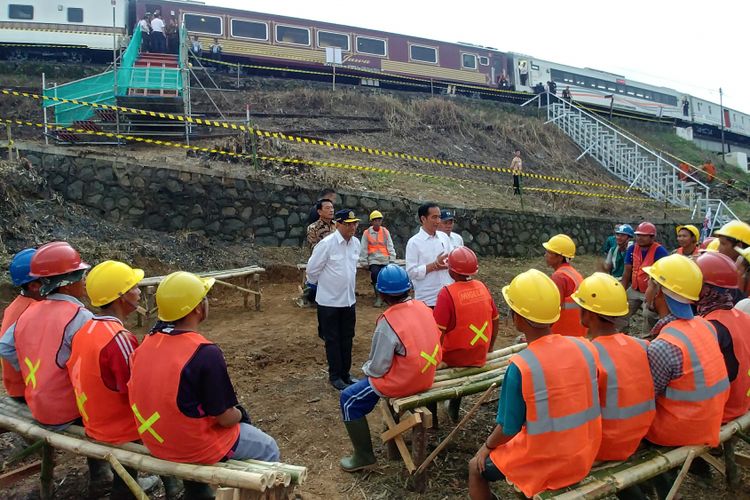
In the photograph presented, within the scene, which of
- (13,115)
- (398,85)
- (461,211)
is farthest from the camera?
(398,85)

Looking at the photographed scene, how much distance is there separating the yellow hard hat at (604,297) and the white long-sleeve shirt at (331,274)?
249 centimetres

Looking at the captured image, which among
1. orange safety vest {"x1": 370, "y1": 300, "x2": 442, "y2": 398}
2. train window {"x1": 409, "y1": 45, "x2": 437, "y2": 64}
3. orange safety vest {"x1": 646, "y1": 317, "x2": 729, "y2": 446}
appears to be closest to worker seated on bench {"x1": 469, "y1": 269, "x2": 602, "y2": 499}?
orange safety vest {"x1": 646, "y1": 317, "x2": 729, "y2": 446}

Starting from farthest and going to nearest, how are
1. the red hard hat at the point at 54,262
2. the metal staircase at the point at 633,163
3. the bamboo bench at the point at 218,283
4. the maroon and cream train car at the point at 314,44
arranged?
the maroon and cream train car at the point at 314,44, the metal staircase at the point at 633,163, the bamboo bench at the point at 218,283, the red hard hat at the point at 54,262

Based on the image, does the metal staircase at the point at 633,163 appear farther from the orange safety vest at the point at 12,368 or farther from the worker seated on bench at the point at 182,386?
the orange safety vest at the point at 12,368

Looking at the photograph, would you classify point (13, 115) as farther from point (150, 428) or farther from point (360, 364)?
point (150, 428)

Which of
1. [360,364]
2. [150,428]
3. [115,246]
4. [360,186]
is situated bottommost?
[360,364]

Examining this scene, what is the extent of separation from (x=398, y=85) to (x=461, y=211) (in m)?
11.8

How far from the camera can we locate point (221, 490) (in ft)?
7.21

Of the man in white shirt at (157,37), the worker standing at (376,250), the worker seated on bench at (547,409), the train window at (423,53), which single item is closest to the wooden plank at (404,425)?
the worker seated on bench at (547,409)

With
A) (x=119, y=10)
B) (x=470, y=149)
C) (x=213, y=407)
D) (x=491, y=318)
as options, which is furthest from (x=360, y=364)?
(x=119, y=10)

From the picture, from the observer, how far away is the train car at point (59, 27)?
599 inches

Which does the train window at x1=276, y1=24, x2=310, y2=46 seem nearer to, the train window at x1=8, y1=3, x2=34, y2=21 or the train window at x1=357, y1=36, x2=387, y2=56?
the train window at x1=357, y1=36, x2=387, y2=56

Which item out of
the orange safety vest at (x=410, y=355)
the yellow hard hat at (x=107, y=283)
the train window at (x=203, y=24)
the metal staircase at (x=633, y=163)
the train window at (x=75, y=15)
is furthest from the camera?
the train window at (x=203, y=24)

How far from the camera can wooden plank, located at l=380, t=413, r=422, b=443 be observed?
9.59 ft
